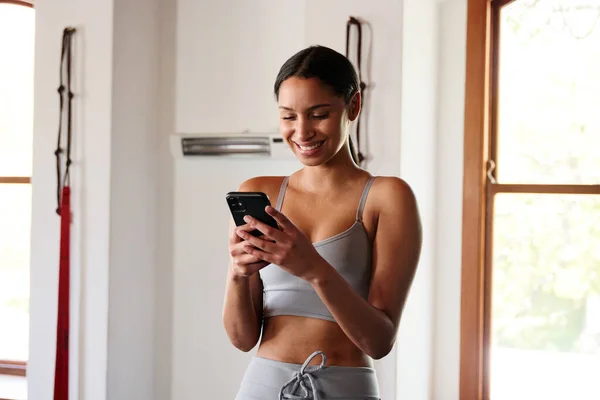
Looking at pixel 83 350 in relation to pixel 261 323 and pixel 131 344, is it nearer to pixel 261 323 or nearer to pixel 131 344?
pixel 131 344

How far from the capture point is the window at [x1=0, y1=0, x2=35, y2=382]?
3047 mm

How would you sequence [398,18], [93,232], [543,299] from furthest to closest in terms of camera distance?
[543,299] → [93,232] → [398,18]

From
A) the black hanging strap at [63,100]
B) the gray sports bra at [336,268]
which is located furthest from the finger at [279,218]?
the black hanging strap at [63,100]

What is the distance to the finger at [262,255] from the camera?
3.20ft

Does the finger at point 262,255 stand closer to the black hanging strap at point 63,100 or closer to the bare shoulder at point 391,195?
the bare shoulder at point 391,195

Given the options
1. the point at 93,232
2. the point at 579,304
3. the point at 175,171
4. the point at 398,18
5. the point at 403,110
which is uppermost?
the point at 398,18

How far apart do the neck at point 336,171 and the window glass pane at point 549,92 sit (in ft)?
5.52

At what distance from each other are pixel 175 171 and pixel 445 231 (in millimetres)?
1080

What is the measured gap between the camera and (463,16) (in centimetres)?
269

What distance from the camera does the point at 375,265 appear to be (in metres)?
1.10

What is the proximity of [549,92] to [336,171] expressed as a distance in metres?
1.79

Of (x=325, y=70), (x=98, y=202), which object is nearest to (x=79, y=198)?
(x=98, y=202)

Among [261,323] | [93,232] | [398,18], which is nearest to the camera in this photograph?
[261,323]

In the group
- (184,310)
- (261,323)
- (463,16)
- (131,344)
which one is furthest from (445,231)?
(261,323)
